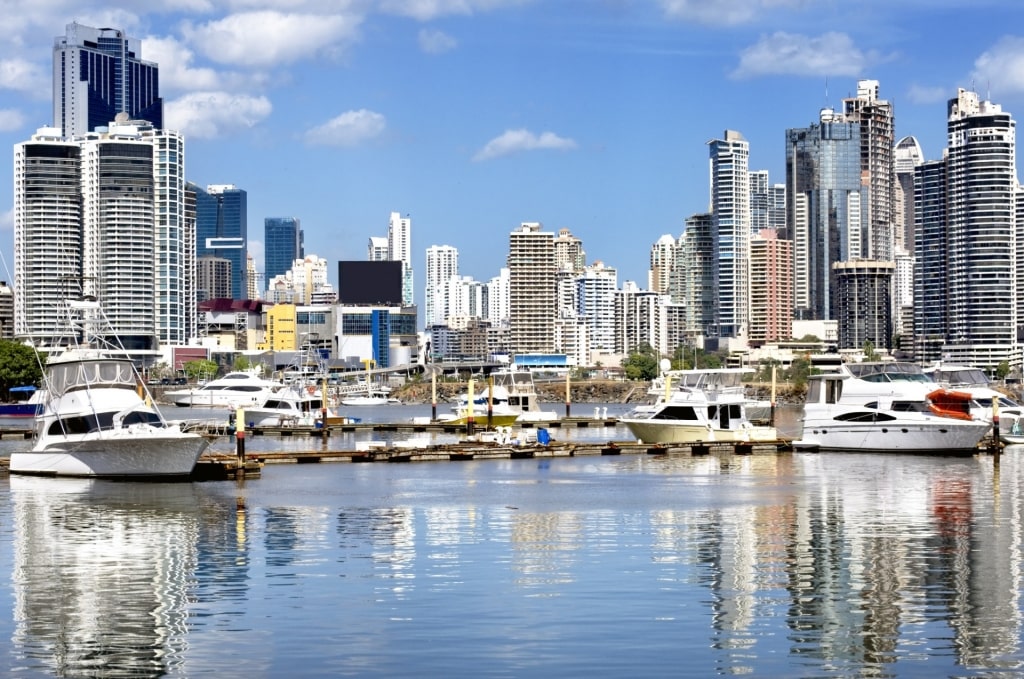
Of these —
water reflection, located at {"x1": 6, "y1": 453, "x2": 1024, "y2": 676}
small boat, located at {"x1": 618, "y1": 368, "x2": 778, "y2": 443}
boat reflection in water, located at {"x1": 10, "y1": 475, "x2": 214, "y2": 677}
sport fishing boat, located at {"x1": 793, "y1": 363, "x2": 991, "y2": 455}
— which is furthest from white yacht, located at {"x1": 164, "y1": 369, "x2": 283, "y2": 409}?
boat reflection in water, located at {"x1": 10, "y1": 475, "x2": 214, "y2": 677}

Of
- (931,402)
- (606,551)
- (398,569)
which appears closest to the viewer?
(398,569)

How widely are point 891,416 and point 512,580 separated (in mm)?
43834

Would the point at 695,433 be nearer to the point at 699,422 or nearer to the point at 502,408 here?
the point at 699,422

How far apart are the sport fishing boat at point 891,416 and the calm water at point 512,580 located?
1661 cm

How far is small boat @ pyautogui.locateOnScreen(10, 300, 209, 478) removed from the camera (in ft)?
190

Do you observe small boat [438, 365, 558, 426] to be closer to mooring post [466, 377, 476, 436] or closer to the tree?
mooring post [466, 377, 476, 436]

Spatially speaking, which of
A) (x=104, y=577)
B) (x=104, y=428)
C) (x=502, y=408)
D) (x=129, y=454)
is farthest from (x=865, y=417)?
(x=104, y=577)

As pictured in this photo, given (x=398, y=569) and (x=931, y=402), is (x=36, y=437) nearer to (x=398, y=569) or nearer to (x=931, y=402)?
(x=398, y=569)

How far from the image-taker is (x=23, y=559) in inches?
1512

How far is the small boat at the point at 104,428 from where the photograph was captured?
190ft

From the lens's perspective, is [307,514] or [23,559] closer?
[23,559]

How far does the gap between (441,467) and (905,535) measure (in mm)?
31406

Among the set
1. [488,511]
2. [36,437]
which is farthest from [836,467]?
[36,437]

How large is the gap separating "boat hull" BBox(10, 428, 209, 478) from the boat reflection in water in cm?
194
